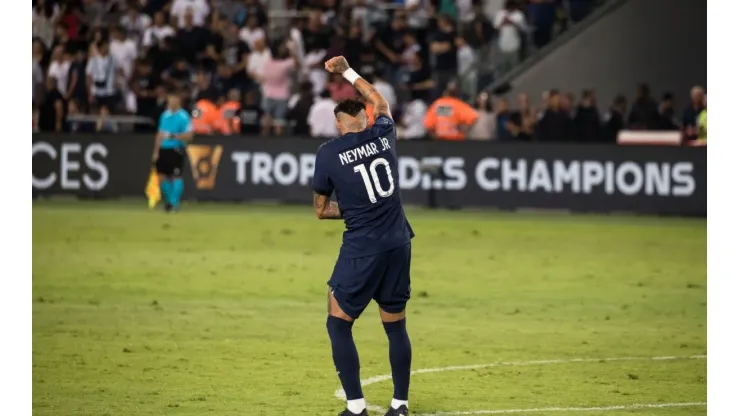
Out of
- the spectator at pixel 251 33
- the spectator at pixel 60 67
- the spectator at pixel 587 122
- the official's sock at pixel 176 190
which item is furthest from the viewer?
the spectator at pixel 251 33

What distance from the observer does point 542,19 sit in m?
29.9

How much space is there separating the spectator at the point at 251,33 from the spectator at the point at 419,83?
3.49 meters

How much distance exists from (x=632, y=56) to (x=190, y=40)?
9659mm

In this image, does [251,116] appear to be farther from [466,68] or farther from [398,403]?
[398,403]

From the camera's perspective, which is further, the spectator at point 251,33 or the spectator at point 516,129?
the spectator at point 251,33

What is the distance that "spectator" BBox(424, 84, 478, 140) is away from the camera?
26.1m

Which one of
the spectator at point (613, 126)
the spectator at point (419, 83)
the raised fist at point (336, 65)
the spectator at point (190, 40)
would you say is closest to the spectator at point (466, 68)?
the spectator at point (419, 83)

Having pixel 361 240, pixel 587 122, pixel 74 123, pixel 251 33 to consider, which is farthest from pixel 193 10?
pixel 361 240

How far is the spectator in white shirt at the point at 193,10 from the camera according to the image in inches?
1247

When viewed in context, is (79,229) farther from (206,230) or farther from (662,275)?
(662,275)

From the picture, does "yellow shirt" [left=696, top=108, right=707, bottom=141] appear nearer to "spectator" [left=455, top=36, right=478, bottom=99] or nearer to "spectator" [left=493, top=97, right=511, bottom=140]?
"spectator" [left=493, top=97, right=511, bottom=140]

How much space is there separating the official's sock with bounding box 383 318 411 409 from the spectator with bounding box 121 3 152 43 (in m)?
23.8

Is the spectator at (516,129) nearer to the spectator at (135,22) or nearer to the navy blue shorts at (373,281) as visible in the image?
the spectator at (135,22)

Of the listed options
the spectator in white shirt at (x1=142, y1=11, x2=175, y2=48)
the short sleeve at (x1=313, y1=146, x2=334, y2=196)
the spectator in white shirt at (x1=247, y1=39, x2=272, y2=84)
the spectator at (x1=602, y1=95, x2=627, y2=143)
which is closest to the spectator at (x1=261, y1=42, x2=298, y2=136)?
the spectator in white shirt at (x1=247, y1=39, x2=272, y2=84)
